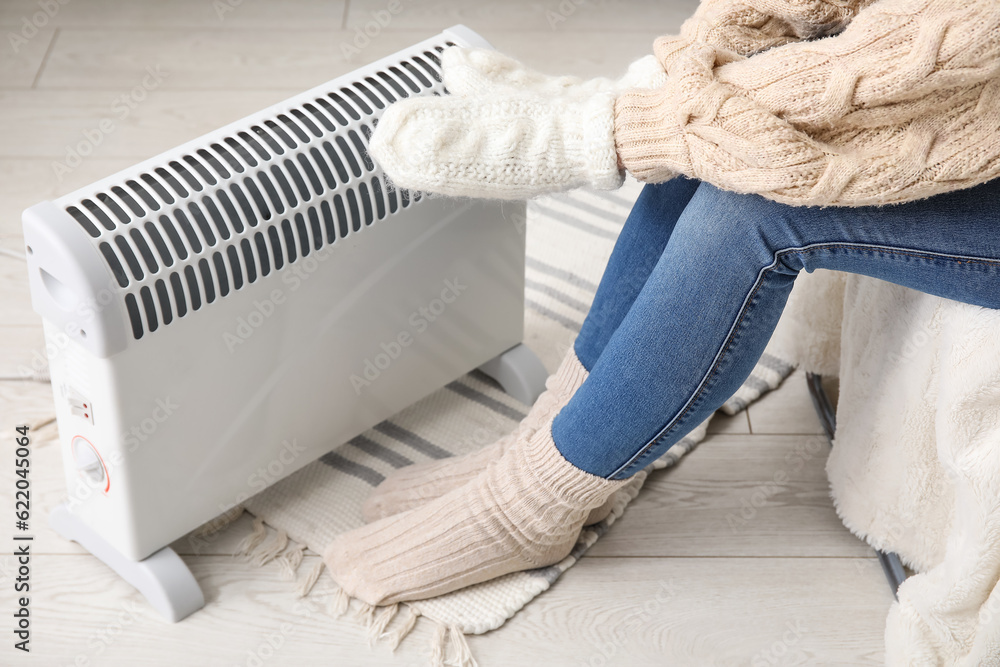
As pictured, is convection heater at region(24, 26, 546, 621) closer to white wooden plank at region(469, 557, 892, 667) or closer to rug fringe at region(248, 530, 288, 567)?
rug fringe at region(248, 530, 288, 567)

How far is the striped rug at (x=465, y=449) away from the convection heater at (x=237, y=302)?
71 mm

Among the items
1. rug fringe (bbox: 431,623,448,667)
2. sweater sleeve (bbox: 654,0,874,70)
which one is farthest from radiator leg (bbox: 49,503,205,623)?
sweater sleeve (bbox: 654,0,874,70)

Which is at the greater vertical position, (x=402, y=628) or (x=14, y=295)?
(x=14, y=295)

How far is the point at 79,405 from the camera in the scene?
0.79 m

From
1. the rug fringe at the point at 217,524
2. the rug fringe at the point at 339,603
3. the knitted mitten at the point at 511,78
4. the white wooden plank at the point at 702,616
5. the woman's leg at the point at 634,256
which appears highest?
the knitted mitten at the point at 511,78

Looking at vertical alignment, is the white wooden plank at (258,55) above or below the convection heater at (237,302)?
above

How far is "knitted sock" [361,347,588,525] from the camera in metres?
0.89

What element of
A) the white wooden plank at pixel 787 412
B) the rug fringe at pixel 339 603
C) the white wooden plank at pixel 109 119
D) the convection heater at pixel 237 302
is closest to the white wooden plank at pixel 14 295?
the white wooden plank at pixel 109 119

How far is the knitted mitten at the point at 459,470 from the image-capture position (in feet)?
2.92

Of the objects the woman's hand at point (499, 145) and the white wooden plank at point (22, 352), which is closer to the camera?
the woman's hand at point (499, 145)

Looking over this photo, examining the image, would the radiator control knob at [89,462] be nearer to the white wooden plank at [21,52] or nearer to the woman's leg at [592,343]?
the woman's leg at [592,343]

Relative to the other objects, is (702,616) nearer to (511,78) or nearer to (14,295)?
(511,78)

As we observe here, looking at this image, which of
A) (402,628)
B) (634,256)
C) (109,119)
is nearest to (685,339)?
(634,256)

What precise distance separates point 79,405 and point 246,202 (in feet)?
0.72
